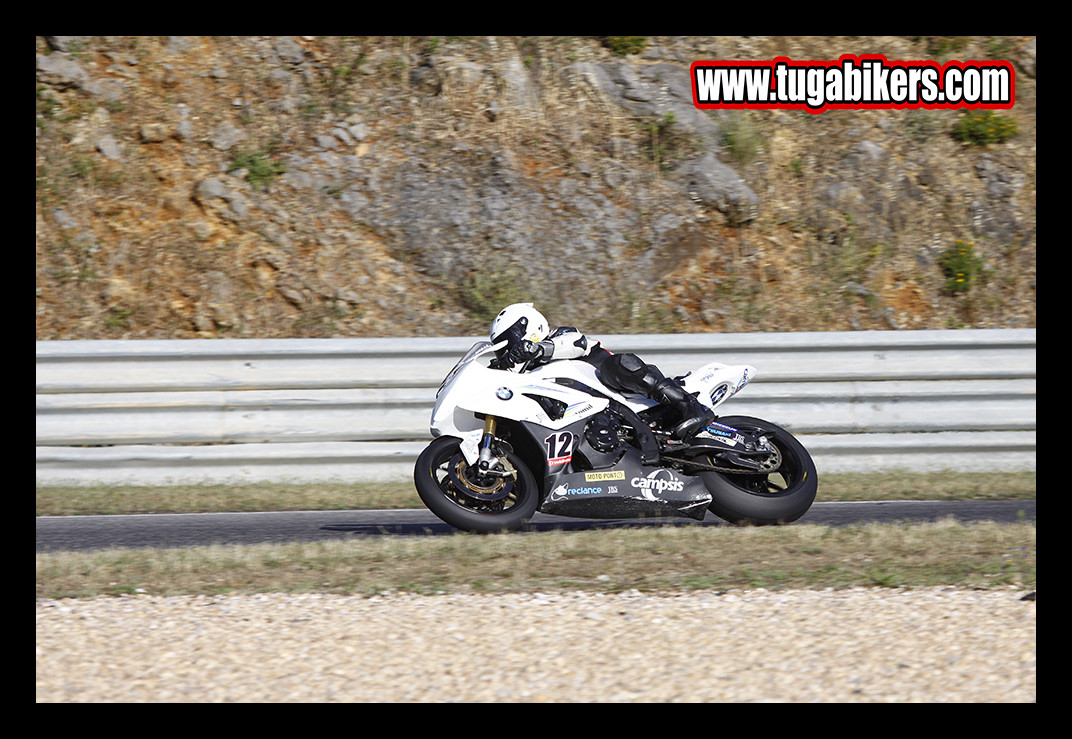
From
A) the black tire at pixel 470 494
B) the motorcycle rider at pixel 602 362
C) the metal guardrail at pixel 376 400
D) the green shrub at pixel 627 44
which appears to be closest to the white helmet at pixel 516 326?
the motorcycle rider at pixel 602 362

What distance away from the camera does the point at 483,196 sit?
1253cm

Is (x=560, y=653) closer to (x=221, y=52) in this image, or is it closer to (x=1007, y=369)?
(x=1007, y=369)

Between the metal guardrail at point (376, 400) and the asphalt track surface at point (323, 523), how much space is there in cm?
119

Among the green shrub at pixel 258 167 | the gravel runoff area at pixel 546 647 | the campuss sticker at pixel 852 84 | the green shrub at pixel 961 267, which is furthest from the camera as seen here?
the campuss sticker at pixel 852 84

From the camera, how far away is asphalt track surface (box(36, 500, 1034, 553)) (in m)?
7.26

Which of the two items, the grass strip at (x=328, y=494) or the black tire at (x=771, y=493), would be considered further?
the grass strip at (x=328, y=494)

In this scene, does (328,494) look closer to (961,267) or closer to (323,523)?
(323,523)

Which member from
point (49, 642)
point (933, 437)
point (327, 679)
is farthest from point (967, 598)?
point (933, 437)

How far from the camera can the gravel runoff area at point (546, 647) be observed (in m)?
3.95

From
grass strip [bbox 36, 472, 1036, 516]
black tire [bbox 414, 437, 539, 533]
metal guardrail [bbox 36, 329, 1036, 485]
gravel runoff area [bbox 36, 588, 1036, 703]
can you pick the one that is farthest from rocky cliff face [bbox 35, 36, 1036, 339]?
gravel runoff area [bbox 36, 588, 1036, 703]

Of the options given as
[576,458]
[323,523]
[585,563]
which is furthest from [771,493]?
[323,523]

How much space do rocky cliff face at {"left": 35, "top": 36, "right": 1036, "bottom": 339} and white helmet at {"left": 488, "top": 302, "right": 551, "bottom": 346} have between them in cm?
441

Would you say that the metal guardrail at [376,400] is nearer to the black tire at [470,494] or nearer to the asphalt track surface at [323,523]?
the asphalt track surface at [323,523]

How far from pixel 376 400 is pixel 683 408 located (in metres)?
3.48
